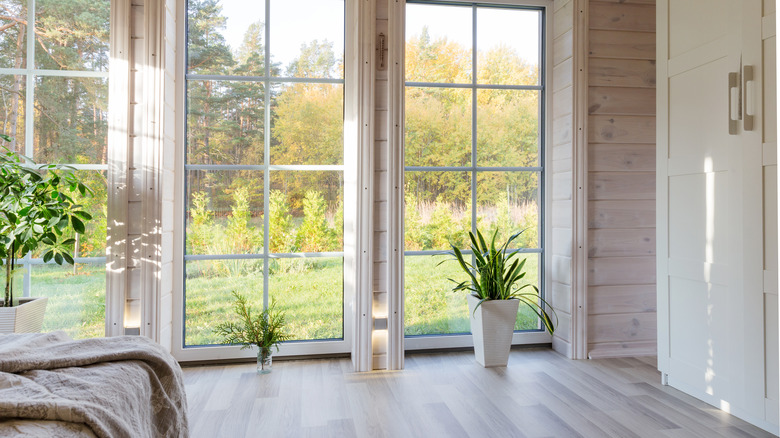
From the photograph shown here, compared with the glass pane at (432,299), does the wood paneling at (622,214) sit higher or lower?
higher

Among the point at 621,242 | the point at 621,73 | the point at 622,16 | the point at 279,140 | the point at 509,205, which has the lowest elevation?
the point at 621,242

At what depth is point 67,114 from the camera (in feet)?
9.12

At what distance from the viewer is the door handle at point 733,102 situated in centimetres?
216

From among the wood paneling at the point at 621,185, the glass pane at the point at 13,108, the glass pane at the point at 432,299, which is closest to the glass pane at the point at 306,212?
the glass pane at the point at 432,299

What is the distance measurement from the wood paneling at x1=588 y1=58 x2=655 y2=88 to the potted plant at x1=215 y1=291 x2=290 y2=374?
2405 mm

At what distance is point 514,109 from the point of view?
3367 millimetres

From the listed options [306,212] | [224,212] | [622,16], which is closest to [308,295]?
[306,212]

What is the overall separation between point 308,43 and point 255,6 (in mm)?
378

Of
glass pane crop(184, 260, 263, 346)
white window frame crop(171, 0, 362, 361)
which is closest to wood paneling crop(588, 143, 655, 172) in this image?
white window frame crop(171, 0, 362, 361)

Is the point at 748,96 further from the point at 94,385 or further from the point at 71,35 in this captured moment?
the point at 71,35

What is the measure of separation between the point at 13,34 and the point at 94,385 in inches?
98.7

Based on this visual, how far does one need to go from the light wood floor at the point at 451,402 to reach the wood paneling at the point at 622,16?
6.81 ft

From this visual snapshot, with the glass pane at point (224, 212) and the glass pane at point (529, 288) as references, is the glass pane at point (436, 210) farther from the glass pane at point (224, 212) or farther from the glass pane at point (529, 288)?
the glass pane at point (224, 212)

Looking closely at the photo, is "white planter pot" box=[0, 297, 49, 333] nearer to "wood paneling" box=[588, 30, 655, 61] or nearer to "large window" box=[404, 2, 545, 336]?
"large window" box=[404, 2, 545, 336]
